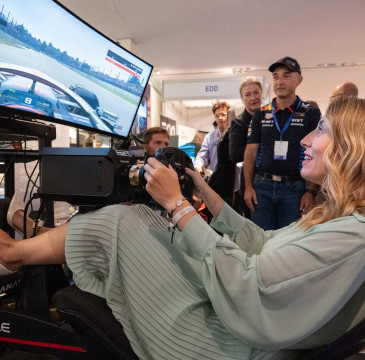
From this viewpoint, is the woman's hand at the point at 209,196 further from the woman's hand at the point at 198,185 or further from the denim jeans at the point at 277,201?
the denim jeans at the point at 277,201

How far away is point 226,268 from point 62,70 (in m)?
1.20

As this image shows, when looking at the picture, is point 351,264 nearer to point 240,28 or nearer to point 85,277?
point 85,277

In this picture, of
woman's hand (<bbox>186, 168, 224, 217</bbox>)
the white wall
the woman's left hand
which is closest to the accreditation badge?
woman's hand (<bbox>186, 168, 224, 217</bbox>)

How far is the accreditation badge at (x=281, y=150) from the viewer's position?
191 cm

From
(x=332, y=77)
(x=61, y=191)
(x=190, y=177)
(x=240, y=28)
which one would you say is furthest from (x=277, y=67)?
(x=332, y=77)

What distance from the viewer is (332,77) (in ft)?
21.5

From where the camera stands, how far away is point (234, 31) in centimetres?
439

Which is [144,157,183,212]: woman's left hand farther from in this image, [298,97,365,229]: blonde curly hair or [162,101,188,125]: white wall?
[162,101,188,125]: white wall

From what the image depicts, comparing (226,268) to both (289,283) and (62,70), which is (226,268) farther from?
(62,70)

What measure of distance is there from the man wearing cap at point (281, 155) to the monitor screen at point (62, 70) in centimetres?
85

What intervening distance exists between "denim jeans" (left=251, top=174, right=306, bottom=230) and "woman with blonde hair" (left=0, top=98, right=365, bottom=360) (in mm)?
984

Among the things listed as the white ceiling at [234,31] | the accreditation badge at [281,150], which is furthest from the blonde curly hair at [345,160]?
the white ceiling at [234,31]

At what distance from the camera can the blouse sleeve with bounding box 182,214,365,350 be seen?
2.06ft

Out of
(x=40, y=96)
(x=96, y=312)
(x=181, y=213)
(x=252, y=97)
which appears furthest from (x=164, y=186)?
(x=252, y=97)
